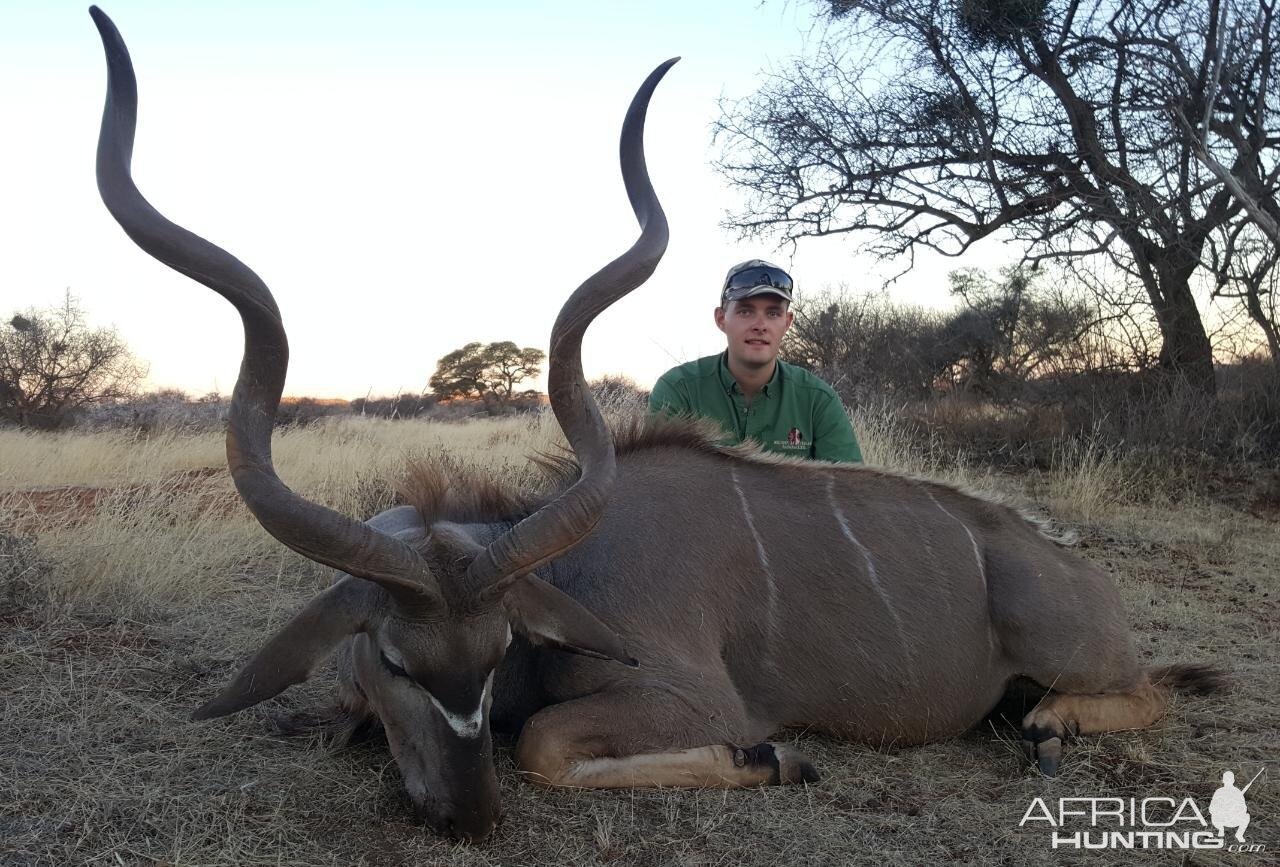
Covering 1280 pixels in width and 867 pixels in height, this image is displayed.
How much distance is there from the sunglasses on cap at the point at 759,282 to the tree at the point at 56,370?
1652 centimetres

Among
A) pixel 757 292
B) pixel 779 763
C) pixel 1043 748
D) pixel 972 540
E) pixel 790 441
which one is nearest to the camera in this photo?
pixel 779 763

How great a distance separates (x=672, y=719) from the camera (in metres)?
2.84

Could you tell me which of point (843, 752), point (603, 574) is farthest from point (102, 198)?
point (843, 752)

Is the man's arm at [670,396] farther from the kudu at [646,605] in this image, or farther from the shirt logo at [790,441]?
the kudu at [646,605]

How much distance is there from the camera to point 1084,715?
3.37 metres

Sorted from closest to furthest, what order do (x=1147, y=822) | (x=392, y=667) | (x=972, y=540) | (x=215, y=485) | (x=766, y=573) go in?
1. (x=392, y=667)
2. (x=1147, y=822)
3. (x=766, y=573)
4. (x=972, y=540)
5. (x=215, y=485)

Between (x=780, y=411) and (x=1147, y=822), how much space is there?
2685 millimetres

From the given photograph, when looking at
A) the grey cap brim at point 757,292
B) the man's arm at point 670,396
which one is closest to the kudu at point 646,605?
the grey cap brim at point 757,292

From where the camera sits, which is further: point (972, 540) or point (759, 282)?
point (759, 282)

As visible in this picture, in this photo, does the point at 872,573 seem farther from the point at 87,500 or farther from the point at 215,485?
the point at 87,500

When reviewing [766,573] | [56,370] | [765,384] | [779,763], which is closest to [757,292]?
[765,384]

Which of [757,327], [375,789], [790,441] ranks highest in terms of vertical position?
[757,327]

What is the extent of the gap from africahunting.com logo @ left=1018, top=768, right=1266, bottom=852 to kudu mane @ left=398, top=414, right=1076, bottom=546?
1201 mm

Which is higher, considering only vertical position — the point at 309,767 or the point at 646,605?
the point at 646,605
